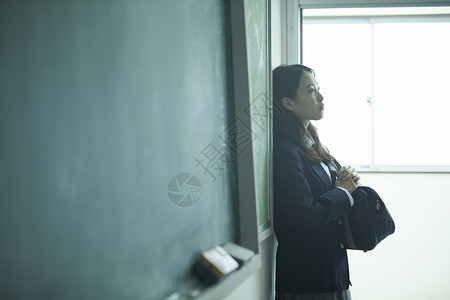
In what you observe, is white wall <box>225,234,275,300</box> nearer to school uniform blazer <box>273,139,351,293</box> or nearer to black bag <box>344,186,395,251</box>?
school uniform blazer <box>273,139,351,293</box>

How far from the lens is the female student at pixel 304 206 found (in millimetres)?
1274

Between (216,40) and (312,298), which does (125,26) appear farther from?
(312,298)

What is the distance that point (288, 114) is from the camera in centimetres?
146

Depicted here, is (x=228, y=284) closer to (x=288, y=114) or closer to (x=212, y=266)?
(x=212, y=266)

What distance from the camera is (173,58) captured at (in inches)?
24.6

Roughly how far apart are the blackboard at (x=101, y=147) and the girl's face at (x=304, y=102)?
Answer: 0.78 meters

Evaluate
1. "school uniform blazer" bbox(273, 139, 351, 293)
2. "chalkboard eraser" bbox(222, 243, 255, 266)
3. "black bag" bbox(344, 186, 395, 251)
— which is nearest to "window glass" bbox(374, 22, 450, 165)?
"black bag" bbox(344, 186, 395, 251)

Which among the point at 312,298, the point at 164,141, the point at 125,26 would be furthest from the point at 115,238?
the point at 312,298

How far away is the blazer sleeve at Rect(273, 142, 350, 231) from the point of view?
4.09 feet

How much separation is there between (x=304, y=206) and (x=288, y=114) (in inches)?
15.8

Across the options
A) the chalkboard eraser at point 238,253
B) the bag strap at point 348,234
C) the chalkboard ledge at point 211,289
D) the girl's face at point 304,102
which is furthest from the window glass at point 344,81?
the chalkboard ledge at point 211,289

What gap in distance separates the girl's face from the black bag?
35cm

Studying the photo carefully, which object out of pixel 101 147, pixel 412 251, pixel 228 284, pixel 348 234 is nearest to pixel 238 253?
pixel 228 284

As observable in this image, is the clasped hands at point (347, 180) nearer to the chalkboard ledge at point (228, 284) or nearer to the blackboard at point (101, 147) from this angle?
the chalkboard ledge at point (228, 284)
